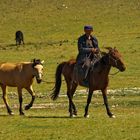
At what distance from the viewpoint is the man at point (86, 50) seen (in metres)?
20.3

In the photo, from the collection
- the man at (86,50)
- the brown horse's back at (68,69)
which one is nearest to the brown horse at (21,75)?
the brown horse's back at (68,69)

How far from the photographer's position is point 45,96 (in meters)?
30.9

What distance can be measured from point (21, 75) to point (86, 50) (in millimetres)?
2904

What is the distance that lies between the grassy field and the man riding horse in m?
1.45

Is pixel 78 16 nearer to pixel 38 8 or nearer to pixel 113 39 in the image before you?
pixel 38 8

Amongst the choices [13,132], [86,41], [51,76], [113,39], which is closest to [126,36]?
[113,39]

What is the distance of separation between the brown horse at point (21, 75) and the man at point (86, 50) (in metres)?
1.75

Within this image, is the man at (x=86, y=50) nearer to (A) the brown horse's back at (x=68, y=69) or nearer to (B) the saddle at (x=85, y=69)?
(B) the saddle at (x=85, y=69)

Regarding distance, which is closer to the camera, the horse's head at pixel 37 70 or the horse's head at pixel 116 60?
the horse's head at pixel 116 60

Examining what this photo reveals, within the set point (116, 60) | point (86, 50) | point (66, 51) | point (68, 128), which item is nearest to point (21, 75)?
point (86, 50)

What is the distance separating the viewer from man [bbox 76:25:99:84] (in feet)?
66.6

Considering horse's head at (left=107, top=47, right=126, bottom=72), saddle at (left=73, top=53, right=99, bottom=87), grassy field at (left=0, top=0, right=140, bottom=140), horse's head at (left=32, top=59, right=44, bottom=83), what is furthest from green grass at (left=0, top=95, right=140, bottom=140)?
horse's head at (left=32, top=59, right=44, bottom=83)

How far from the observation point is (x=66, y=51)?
51750 mm

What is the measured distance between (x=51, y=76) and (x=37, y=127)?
866 inches
